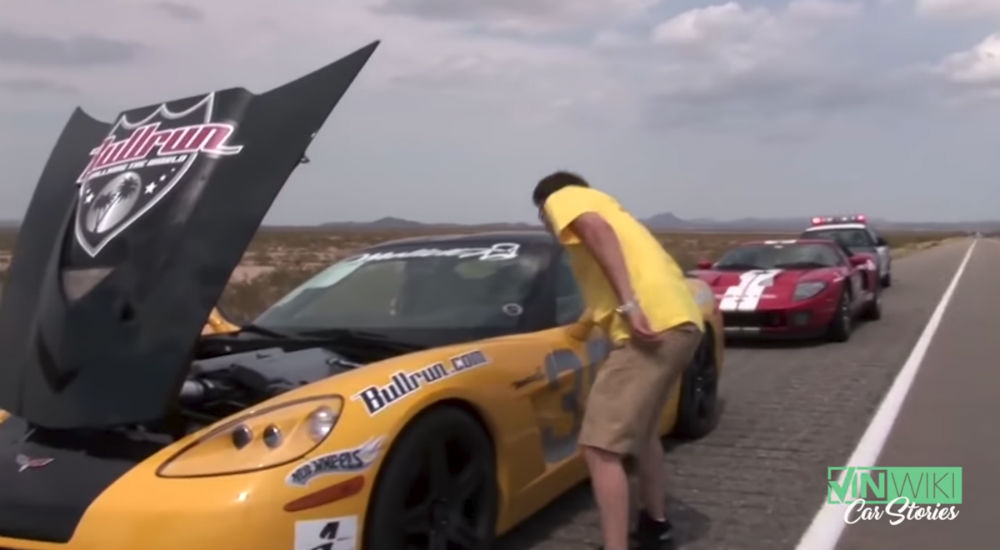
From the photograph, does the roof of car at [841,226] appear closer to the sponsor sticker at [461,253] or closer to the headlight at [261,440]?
the sponsor sticker at [461,253]

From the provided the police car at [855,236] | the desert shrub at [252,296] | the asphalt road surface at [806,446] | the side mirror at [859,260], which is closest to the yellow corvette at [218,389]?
the asphalt road surface at [806,446]

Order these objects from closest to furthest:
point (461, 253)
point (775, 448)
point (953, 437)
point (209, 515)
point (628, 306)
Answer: point (209, 515) → point (628, 306) → point (461, 253) → point (775, 448) → point (953, 437)

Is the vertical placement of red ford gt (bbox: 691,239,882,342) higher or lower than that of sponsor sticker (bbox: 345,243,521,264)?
lower

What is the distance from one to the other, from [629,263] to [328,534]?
1461mm

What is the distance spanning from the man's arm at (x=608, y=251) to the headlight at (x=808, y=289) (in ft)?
25.8

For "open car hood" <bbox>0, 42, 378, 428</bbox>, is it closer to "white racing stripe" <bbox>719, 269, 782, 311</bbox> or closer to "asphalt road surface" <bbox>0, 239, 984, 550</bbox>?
"asphalt road surface" <bbox>0, 239, 984, 550</bbox>

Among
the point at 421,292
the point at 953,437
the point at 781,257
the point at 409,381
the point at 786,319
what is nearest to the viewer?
the point at 409,381

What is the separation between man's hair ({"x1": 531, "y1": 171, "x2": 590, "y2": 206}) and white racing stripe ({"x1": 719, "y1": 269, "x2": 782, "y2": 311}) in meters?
7.38

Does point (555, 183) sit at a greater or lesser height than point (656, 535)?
greater

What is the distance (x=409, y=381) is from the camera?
3588 mm

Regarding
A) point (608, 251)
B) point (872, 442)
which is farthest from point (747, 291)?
point (608, 251)

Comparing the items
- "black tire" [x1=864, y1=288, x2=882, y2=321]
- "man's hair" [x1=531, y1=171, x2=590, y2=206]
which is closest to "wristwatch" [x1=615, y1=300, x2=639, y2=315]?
"man's hair" [x1=531, y1=171, x2=590, y2=206]

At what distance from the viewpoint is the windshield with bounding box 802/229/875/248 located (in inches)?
712

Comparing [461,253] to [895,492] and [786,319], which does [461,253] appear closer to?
[895,492]
